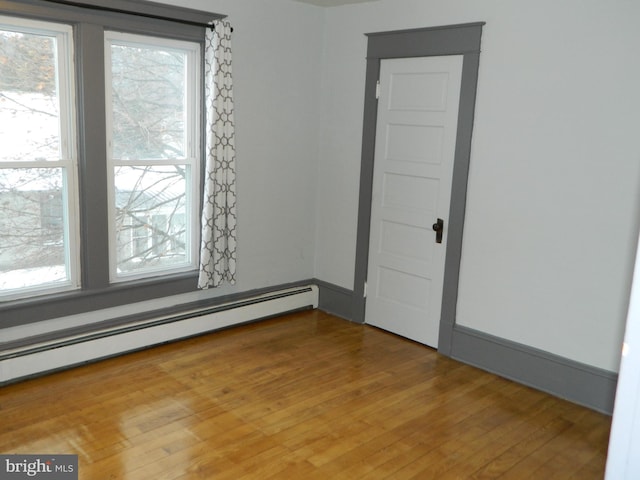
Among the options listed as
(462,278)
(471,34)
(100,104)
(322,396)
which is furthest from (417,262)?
(100,104)

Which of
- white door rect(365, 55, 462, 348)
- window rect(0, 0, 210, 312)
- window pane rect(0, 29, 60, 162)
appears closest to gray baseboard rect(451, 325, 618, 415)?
white door rect(365, 55, 462, 348)

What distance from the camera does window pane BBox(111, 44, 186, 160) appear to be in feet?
12.7

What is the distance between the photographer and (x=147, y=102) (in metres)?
4.04

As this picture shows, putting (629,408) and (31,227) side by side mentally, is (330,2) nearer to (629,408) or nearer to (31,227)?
(31,227)

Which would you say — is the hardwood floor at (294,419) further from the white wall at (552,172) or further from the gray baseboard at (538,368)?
the white wall at (552,172)

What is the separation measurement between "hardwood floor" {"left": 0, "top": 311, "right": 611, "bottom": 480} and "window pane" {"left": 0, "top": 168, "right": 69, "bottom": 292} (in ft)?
2.21

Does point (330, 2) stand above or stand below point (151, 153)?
above

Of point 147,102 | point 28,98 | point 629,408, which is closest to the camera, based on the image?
point 629,408

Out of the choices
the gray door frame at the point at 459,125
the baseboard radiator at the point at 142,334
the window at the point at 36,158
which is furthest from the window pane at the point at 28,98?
the gray door frame at the point at 459,125

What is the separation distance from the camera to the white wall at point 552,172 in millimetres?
3340

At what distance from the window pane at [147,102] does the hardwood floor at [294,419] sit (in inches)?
57.1

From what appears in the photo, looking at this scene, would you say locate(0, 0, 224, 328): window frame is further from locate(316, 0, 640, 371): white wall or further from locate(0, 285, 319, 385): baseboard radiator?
locate(316, 0, 640, 371): white wall

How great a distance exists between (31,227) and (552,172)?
3.29m

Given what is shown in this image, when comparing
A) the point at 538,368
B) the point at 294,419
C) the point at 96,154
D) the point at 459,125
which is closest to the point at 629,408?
the point at 294,419
